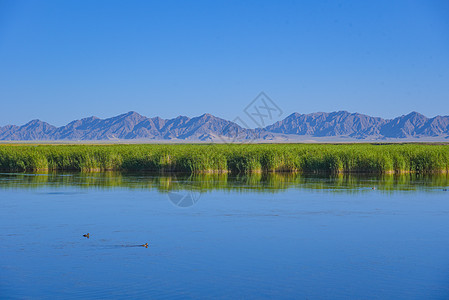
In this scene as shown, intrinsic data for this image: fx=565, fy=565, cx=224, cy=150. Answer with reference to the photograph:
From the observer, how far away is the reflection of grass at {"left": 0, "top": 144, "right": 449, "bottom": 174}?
3142 centimetres

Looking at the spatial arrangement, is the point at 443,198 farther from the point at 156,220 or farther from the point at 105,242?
the point at 105,242

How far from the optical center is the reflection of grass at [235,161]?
103ft

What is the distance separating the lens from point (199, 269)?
10.6 meters

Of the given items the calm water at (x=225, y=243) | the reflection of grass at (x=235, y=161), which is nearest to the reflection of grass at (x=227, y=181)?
the reflection of grass at (x=235, y=161)

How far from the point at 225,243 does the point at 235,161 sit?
19.4 metres

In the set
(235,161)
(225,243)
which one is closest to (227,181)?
(235,161)

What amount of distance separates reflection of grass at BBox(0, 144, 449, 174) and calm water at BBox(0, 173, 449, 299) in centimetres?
878

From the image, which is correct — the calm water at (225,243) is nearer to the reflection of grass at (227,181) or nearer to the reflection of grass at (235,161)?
the reflection of grass at (227,181)

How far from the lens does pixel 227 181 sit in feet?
87.9

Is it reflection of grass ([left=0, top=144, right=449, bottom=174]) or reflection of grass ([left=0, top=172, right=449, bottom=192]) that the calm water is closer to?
reflection of grass ([left=0, top=172, right=449, bottom=192])

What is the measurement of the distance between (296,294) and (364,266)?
87.3 inches

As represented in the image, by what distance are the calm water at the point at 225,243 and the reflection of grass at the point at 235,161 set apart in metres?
8.78

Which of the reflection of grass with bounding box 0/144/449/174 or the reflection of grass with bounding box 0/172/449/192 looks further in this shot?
the reflection of grass with bounding box 0/144/449/174

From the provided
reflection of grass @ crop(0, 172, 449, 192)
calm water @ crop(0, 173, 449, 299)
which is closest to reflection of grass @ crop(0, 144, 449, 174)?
reflection of grass @ crop(0, 172, 449, 192)
